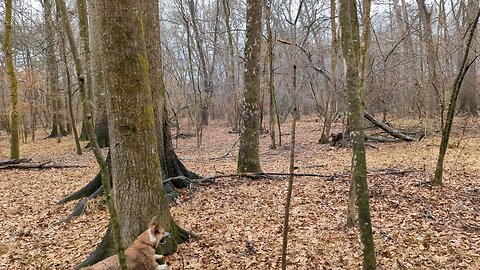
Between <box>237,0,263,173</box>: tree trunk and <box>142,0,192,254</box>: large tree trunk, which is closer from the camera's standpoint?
<box>142,0,192,254</box>: large tree trunk

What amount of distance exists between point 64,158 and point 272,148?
840 centimetres

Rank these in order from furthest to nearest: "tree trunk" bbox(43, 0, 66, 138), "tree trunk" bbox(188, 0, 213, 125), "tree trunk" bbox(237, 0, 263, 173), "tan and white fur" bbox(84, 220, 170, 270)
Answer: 1. "tree trunk" bbox(188, 0, 213, 125)
2. "tree trunk" bbox(43, 0, 66, 138)
3. "tree trunk" bbox(237, 0, 263, 173)
4. "tan and white fur" bbox(84, 220, 170, 270)

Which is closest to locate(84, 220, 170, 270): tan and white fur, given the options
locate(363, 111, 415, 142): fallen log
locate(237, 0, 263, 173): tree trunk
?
locate(237, 0, 263, 173): tree trunk

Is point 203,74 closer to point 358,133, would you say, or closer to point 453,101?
point 453,101

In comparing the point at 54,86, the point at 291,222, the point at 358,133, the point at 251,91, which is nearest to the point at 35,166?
the point at 251,91

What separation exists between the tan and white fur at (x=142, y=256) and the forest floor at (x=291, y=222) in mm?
697

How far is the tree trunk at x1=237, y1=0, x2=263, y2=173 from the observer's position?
862 centimetres

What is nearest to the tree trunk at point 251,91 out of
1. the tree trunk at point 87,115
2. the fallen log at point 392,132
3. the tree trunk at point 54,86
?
the tree trunk at point 87,115

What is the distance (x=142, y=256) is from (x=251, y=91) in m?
5.49

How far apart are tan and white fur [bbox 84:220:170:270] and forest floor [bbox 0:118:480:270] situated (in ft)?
2.29

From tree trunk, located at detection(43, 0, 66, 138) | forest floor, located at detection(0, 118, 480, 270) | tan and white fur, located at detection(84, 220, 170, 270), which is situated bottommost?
forest floor, located at detection(0, 118, 480, 270)

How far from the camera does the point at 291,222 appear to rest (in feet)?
19.6

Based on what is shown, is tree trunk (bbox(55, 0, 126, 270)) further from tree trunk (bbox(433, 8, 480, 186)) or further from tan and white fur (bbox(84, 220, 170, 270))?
tree trunk (bbox(433, 8, 480, 186))

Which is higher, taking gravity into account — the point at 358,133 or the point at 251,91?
the point at 251,91
